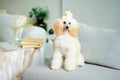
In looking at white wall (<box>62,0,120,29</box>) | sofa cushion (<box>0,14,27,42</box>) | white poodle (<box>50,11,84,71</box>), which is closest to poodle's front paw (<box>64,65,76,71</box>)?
white poodle (<box>50,11,84,71</box>)

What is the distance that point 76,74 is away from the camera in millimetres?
1450

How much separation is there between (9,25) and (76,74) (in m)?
1.20

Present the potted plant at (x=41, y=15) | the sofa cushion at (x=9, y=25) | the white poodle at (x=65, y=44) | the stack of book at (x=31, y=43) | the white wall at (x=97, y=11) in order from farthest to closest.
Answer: the potted plant at (x=41, y=15) → the white wall at (x=97, y=11) → the sofa cushion at (x=9, y=25) → the stack of book at (x=31, y=43) → the white poodle at (x=65, y=44)

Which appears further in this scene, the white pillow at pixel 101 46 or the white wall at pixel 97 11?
the white wall at pixel 97 11

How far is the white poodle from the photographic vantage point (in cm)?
155

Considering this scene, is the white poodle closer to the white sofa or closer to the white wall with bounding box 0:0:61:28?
the white sofa

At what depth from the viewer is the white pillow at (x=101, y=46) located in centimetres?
158

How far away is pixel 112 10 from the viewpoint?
241 centimetres

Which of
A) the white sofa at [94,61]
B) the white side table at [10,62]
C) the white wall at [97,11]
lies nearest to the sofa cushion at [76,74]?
the white sofa at [94,61]

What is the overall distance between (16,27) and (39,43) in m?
0.41

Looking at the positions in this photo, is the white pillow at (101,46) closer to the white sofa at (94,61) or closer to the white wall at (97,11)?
the white sofa at (94,61)

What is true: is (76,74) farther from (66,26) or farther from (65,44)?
(66,26)

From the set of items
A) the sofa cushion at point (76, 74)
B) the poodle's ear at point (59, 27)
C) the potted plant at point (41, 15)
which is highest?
the potted plant at point (41, 15)

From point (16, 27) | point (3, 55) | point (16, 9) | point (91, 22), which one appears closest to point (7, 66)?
point (3, 55)
